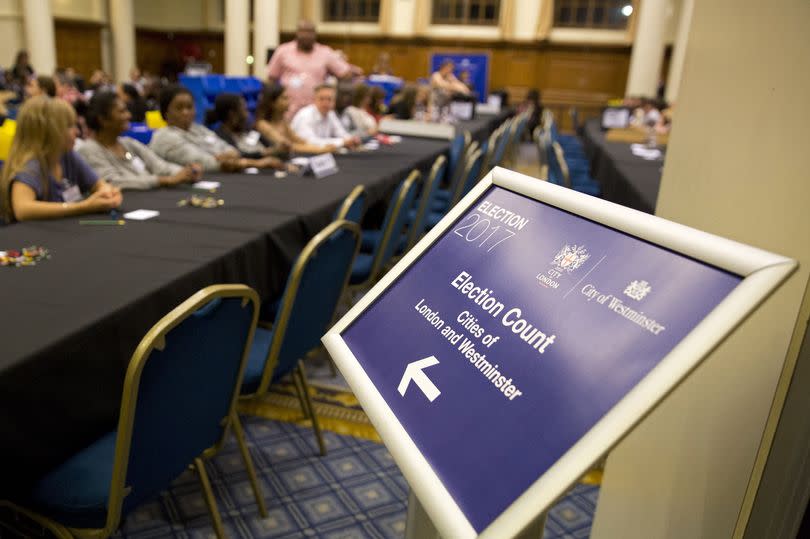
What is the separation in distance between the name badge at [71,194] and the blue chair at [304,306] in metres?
0.97

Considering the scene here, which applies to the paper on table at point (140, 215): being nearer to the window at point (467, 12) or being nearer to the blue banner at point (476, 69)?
the blue banner at point (476, 69)

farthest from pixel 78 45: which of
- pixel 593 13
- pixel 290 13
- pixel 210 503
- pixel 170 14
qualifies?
pixel 210 503

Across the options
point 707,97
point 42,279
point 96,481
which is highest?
point 707,97

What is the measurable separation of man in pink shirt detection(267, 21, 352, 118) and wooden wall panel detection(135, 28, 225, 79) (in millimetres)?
13547

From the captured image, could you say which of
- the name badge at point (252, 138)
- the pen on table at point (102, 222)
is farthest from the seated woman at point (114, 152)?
the name badge at point (252, 138)

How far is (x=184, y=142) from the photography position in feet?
A: 11.1

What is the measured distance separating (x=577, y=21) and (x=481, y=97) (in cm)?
296

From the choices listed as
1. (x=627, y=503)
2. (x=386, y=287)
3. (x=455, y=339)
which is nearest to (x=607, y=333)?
(x=455, y=339)

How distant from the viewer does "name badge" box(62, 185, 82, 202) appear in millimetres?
2334

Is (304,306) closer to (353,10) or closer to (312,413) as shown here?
(312,413)

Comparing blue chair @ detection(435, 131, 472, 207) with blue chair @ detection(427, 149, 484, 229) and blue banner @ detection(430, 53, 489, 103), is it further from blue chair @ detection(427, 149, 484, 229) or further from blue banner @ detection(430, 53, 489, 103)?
blue banner @ detection(430, 53, 489, 103)

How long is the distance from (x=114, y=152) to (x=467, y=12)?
13025 mm

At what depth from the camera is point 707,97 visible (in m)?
1.07

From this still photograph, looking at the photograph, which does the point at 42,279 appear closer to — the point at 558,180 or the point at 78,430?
the point at 78,430
